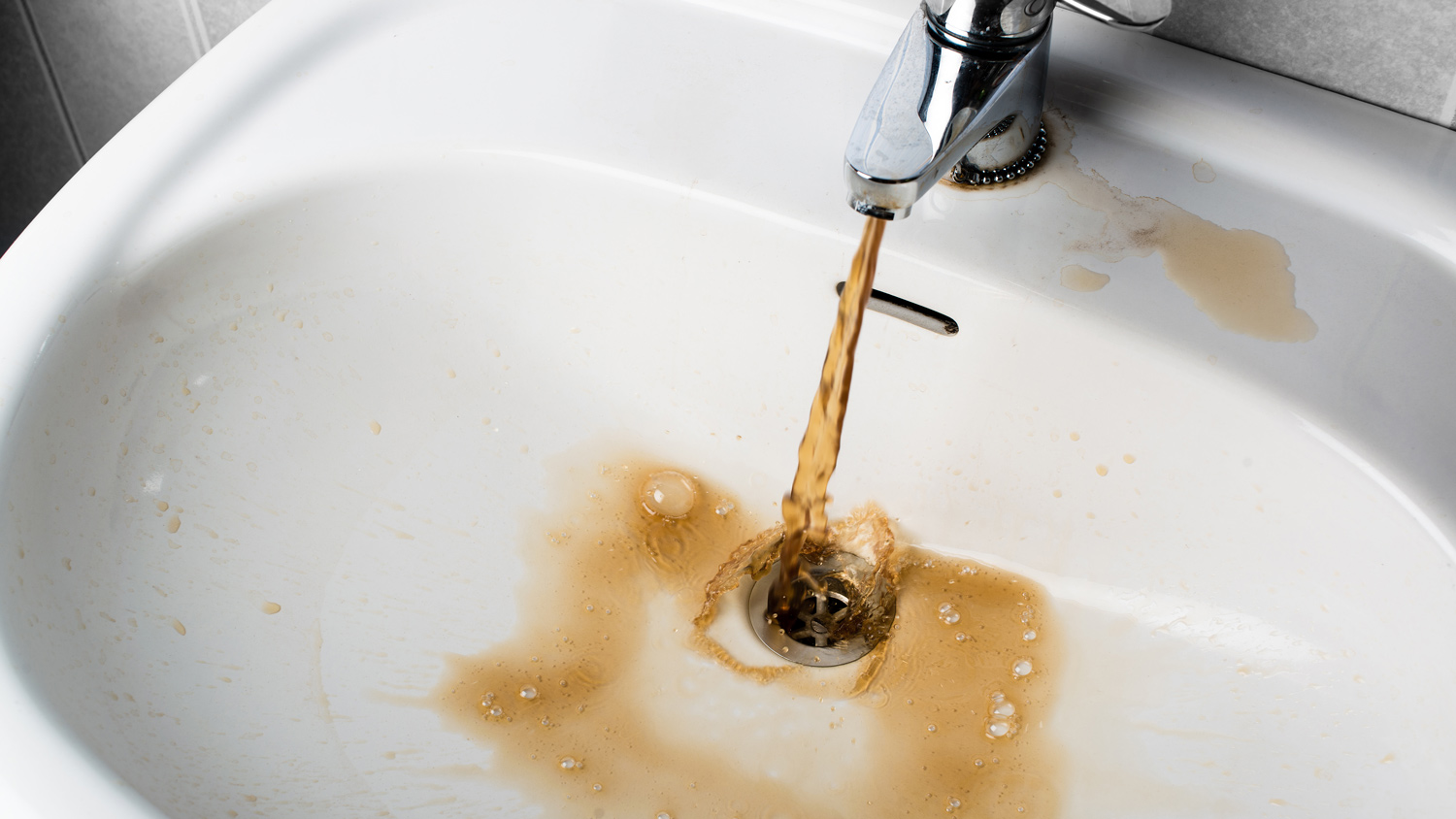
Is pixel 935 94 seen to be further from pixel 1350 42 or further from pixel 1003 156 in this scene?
pixel 1350 42

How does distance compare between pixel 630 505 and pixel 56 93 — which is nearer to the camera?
pixel 630 505

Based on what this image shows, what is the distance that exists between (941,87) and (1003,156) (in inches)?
3.2

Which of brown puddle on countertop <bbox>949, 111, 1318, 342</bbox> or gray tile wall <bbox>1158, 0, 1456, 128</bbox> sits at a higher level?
gray tile wall <bbox>1158, 0, 1456, 128</bbox>

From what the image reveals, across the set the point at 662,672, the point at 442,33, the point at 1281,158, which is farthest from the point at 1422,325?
the point at 442,33

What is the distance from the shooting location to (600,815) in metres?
0.44

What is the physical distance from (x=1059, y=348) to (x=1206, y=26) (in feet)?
0.54

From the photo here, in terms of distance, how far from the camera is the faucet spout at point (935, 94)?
1.25 feet

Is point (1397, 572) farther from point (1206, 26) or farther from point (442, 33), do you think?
point (442, 33)

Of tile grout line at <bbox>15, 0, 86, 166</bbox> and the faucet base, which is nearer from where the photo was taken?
the faucet base

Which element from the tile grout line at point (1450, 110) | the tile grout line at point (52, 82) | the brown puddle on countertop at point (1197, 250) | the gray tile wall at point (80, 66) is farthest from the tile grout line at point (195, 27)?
the tile grout line at point (1450, 110)

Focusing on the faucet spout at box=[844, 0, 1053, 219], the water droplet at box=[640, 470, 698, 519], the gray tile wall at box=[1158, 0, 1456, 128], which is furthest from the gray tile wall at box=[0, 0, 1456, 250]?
the water droplet at box=[640, 470, 698, 519]

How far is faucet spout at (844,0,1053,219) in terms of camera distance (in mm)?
382

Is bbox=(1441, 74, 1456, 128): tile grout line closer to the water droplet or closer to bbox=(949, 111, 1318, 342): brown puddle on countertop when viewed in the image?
bbox=(949, 111, 1318, 342): brown puddle on countertop

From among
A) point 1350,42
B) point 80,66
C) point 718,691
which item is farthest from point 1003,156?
point 80,66
